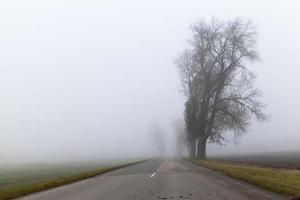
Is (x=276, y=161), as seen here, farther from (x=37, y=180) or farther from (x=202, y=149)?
(x=37, y=180)

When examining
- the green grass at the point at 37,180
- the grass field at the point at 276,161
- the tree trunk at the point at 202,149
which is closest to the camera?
the green grass at the point at 37,180

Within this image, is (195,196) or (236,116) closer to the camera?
(195,196)

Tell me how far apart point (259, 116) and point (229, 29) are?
1007cm

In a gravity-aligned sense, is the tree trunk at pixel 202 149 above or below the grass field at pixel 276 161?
above

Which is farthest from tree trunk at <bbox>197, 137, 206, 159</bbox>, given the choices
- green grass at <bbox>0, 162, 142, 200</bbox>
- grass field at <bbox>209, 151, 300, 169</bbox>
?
green grass at <bbox>0, 162, 142, 200</bbox>

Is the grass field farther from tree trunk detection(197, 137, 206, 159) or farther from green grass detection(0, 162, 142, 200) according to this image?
green grass detection(0, 162, 142, 200)

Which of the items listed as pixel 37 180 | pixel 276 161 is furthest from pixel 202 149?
pixel 37 180

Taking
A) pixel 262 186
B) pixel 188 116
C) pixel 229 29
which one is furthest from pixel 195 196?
pixel 188 116

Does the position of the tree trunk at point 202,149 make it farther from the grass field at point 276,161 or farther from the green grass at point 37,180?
the green grass at point 37,180

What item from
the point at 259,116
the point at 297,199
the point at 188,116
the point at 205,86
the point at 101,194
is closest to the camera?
the point at 297,199

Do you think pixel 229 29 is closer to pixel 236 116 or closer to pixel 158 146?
pixel 236 116

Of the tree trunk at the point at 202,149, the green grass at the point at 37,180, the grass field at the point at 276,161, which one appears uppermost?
the tree trunk at the point at 202,149

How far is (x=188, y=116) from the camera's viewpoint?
58.8m

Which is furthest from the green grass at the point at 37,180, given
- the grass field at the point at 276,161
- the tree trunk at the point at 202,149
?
the grass field at the point at 276,161
